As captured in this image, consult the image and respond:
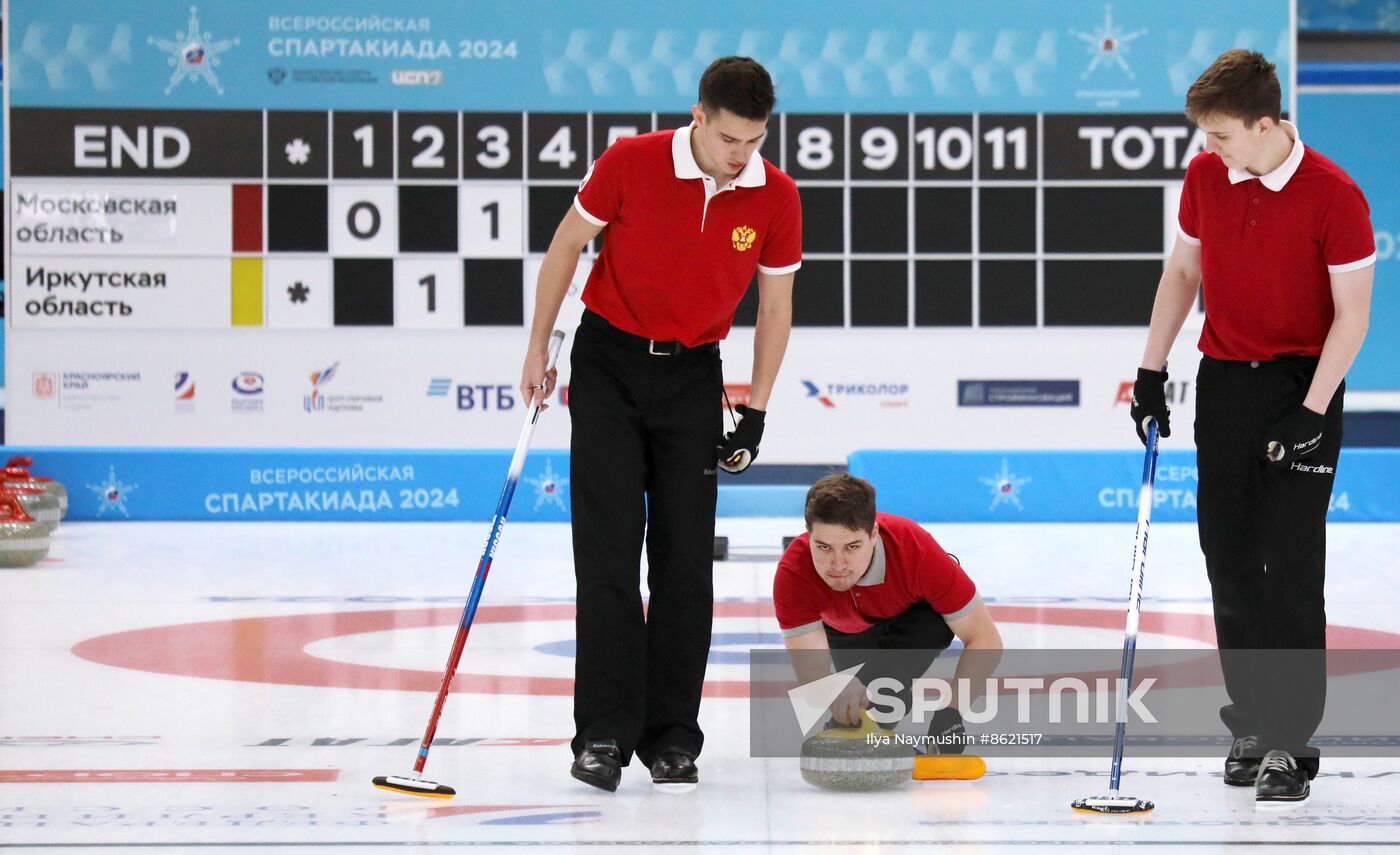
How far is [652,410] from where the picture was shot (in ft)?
11.4

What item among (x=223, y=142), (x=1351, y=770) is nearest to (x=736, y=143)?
(x=1351, y=770)

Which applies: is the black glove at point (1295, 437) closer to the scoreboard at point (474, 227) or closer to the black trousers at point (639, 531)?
the black trousers at point (639, 531)

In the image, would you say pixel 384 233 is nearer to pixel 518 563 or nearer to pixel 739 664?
pixel 518 563

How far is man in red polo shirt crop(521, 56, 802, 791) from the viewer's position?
11.3ft

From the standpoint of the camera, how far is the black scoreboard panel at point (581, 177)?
A: 11031 millimetres

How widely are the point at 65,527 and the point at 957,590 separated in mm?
7846

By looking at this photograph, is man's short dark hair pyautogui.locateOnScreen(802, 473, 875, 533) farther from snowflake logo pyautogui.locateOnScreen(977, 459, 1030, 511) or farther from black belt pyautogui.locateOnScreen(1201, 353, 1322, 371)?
snowflake logo pyautogui.locateOnScreen(977, 459, 1030, 511)

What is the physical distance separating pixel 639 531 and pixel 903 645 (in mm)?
758

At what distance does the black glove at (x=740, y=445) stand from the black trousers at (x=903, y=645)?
1.80 ft

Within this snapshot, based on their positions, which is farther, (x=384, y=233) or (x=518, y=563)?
(x=384, y=233)

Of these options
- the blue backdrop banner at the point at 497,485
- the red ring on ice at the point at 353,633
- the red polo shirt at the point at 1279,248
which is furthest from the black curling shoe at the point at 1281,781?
the blue backdrop banner at the point at 497,485

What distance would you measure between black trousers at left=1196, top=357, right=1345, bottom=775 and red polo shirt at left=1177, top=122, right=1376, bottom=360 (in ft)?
0.21

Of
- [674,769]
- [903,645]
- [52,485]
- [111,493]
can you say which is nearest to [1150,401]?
[903,645]

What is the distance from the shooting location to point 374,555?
847 cm
